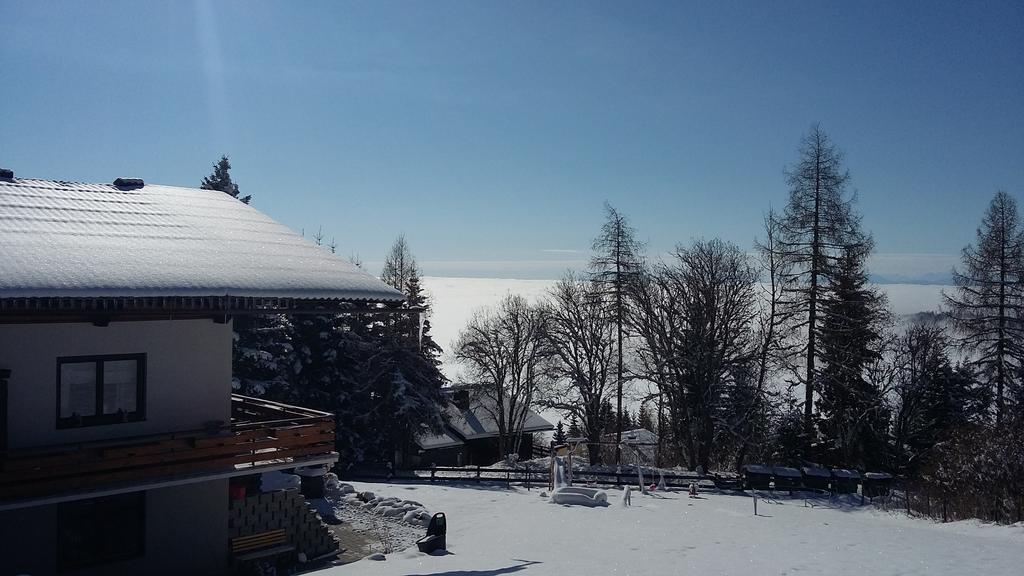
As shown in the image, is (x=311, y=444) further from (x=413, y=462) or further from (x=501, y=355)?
(x=501, y=355)

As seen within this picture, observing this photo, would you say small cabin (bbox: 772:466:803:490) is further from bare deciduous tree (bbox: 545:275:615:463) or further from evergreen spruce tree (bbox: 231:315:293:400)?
evergreen spruce tree (bbox: 231:315:293:400)

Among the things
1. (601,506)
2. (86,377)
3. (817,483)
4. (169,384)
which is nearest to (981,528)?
(817,483)

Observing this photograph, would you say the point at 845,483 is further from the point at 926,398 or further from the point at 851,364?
the point at 926,398

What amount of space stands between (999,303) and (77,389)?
3554 centimetres

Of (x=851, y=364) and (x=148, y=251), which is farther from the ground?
(x=148, y=251)

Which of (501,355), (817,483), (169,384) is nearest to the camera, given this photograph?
(169,384)

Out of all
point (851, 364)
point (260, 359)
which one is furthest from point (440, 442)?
point (851, 364)

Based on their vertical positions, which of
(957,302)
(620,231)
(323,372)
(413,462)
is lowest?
(413,462)

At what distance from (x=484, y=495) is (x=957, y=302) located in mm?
24852

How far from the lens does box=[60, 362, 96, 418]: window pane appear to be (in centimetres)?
1178

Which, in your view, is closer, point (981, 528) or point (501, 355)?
point (981, 528)

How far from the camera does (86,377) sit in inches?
473

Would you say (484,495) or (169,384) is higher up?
(169,384)

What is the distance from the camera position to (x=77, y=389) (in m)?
11.9
